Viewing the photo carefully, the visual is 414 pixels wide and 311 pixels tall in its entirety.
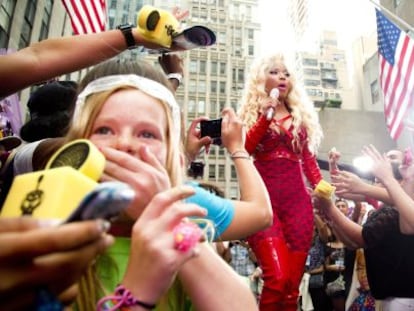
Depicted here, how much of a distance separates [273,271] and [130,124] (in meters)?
1.92

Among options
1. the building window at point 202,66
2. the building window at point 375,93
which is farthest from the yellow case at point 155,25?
the building window at point 202,66

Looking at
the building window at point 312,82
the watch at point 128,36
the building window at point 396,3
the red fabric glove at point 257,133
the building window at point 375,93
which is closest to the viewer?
the watch at point 128,36

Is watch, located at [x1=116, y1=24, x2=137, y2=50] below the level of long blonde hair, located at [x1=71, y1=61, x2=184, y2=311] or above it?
above

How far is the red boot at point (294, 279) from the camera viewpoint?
2.66m

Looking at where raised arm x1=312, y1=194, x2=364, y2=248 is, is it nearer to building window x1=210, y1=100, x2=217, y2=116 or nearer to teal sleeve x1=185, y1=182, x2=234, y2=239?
teal sleeve x1=185, y1=182, x2=234, y2=239

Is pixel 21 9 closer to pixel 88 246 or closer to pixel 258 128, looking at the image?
pixel 258 128

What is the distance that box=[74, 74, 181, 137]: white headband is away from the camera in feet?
4.24

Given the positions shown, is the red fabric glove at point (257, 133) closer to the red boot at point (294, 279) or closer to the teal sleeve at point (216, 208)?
the red boot at point (294, 279)

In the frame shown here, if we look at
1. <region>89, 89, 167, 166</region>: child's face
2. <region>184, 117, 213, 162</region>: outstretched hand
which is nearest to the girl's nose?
<region>89, 89, 167, 166</region>: child's face

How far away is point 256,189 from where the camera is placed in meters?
1.63

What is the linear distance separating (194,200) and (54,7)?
23.5 metres

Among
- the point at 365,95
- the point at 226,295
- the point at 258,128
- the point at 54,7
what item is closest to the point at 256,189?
the point at 226,295

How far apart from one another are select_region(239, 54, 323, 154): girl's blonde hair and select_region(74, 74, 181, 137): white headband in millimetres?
2113

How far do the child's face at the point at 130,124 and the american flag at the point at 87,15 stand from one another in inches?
164
